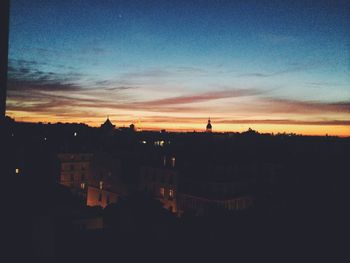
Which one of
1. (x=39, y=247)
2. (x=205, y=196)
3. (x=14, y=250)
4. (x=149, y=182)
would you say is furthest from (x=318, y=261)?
(x=149, y=182)

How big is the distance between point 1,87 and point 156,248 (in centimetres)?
397

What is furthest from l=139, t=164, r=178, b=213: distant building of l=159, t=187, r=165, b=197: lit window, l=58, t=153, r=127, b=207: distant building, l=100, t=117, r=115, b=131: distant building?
l=100, t=117, r=115, b=131: distant building

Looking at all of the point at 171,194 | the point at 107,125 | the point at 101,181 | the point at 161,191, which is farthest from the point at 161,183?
the point at 107,125

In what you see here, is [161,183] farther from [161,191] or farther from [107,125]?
[107,125]

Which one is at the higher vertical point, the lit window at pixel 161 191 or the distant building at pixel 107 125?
the distant building at pixel 107 125

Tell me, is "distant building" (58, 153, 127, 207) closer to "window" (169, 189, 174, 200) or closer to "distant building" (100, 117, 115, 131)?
"window" (169, 189, 174, 200)

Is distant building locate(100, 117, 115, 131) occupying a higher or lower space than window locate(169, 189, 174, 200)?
higher

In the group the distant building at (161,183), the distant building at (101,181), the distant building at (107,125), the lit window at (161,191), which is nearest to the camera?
the distant building at (161,183)

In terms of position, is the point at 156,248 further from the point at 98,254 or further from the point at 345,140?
the point at 345,140

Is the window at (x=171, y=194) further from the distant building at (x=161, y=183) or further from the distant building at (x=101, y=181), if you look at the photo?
the distant building at (x=101, y=181)

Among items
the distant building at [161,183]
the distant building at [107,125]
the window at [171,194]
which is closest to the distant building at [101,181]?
the distant building at [161,183]

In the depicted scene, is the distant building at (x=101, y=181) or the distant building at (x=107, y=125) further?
the distant building at (x=107, y=125)

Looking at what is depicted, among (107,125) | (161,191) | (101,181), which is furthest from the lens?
(107,125)

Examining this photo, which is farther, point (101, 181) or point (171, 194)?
point (101, 181)
